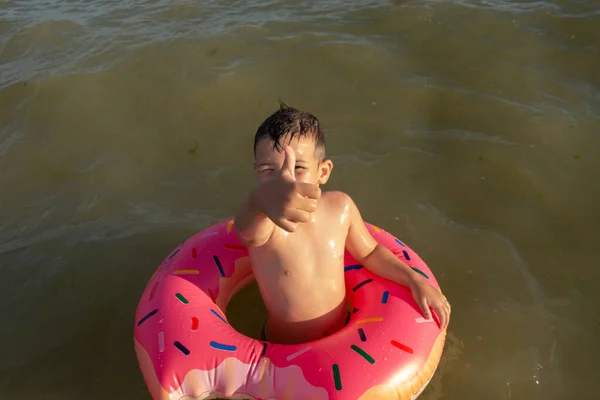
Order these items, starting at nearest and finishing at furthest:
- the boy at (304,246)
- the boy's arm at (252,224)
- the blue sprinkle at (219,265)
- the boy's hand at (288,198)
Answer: the boy's hand at (288,198) < the boy's arm at (252,224) < the boy at (304,246) < the blue sprinkle at (219,265)

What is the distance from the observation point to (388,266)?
8.88ft

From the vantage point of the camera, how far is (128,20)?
6.84m

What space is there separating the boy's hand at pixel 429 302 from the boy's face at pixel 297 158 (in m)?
0.80

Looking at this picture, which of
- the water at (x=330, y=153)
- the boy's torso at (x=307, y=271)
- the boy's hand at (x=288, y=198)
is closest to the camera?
the boy's hand at (x=288, y=198)

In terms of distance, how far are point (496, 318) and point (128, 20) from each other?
5952mm

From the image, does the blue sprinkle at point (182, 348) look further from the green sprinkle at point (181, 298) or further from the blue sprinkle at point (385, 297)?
the blue sprinkle at point (385, 297)

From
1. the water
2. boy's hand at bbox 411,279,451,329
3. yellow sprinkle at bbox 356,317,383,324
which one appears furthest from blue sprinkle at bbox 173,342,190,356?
boy's hand at bbox 411,279,451,329

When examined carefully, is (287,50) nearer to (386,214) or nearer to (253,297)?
(386,214)

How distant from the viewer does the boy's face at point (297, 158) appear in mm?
2170

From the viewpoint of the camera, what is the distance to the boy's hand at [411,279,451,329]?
8.26 feet

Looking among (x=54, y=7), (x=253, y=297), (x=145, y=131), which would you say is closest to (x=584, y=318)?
(x=253, y=297)

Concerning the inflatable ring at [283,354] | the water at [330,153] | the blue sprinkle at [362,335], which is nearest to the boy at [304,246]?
the inflatable ring at [283,354]

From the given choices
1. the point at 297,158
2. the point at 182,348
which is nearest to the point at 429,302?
the point at 297,158

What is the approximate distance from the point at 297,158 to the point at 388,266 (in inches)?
34.0
